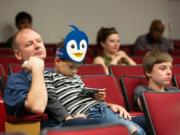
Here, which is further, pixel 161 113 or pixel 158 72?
pixel 158 72

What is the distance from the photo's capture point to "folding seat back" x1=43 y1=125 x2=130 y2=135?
152 cm

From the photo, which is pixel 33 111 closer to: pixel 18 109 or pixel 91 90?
pixel 18 109

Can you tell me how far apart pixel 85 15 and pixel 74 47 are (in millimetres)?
Answer: 3773

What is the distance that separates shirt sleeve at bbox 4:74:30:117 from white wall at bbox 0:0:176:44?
11.3 ft

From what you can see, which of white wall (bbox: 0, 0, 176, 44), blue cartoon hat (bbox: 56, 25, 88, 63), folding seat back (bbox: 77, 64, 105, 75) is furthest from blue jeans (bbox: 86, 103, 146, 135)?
white wall (bbox: 0, 0, 176, 44)

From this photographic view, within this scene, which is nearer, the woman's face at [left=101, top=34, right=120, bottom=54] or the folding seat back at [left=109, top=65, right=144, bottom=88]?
the folding seat back at [left=109, top=65, right=144, bottom=88]

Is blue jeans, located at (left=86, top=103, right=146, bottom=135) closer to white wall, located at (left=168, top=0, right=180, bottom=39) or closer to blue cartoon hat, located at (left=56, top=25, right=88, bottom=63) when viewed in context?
blue cartoon hat, located at (left=56, top=25, right=88, bottom=63)

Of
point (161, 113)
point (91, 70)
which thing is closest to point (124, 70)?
point (91, 70)

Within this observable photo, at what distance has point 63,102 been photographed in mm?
2486

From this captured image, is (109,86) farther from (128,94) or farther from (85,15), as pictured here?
(85,15)

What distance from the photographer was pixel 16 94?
227 cm

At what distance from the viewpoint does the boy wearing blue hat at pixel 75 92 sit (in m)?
2.47

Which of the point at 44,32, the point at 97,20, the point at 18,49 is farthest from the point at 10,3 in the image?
the point at 18,49

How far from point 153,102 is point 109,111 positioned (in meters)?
0.28
